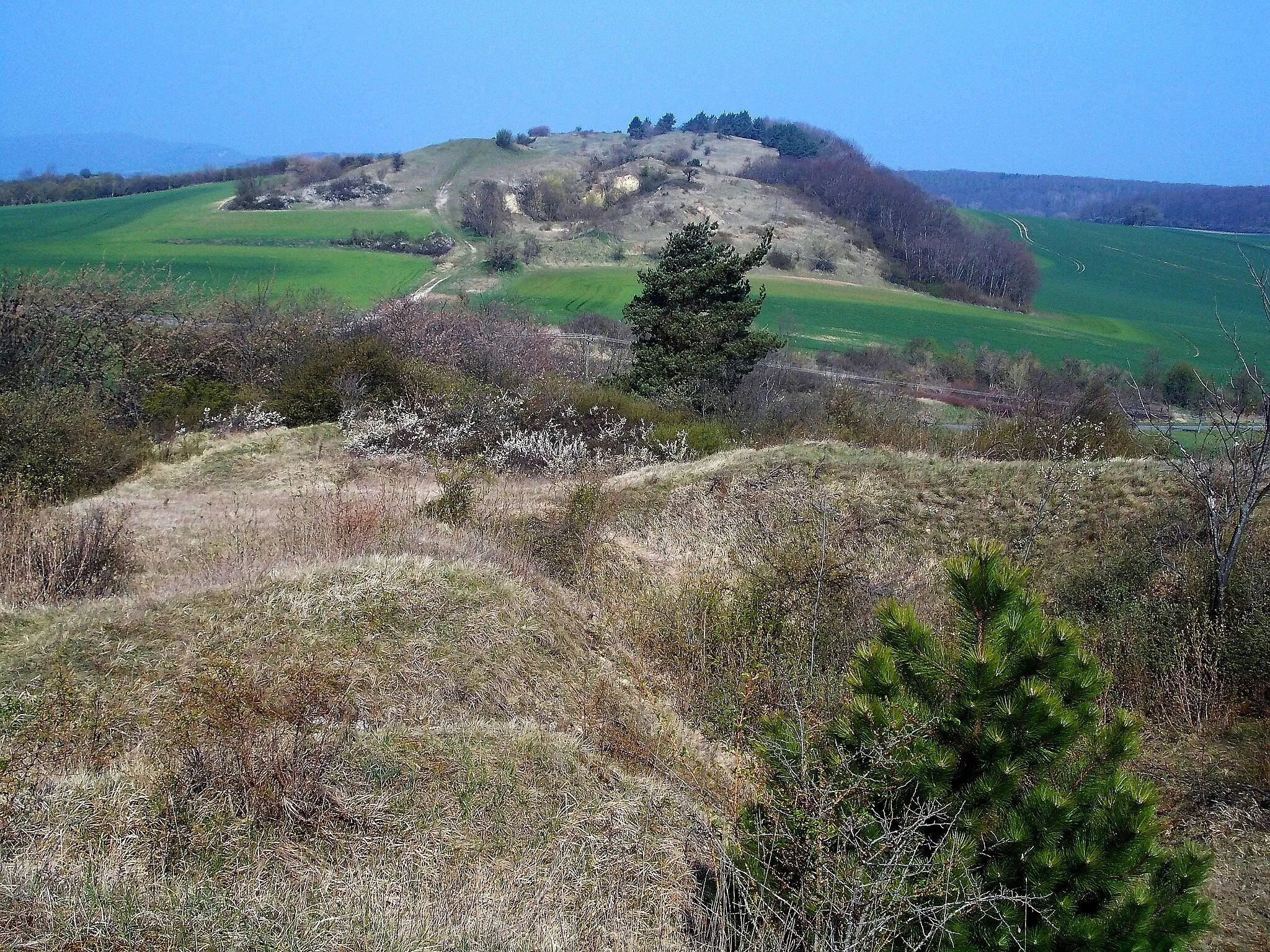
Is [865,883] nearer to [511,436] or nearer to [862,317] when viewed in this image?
[511,436]

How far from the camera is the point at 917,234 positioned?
7225 centimetres

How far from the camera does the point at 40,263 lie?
40062 millimetres

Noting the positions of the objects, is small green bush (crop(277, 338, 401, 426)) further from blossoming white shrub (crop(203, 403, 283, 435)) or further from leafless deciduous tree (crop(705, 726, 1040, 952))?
leafless deciduous tree (crop(705, 726, 1040, 952))

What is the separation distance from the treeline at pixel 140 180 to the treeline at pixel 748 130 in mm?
52835

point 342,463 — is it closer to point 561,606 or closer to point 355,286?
point 561,606

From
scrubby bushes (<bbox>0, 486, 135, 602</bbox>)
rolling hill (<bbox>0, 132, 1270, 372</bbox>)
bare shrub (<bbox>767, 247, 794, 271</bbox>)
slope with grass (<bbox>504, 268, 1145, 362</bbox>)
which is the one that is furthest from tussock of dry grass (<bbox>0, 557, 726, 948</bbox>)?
bare shrub (<bbox>767, 247, 794, 271</bbox>)

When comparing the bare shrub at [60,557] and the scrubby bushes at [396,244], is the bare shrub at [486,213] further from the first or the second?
the bare shrub at [60,557]

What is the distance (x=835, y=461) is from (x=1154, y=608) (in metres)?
5.20

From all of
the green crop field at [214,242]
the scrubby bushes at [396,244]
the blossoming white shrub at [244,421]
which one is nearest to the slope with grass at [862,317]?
the scrubby bushes at [396,244]

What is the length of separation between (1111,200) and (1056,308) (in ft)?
368

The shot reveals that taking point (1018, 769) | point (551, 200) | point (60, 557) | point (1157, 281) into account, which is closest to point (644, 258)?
point (551, 200)

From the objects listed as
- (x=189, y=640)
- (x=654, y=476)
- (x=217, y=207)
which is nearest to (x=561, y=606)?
(x=189, y=640)

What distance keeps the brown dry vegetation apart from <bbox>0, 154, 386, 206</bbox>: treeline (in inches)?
2630

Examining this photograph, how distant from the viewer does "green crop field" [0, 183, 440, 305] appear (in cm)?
4219
